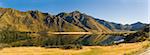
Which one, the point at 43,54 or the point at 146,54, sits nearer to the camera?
the point at 146,54

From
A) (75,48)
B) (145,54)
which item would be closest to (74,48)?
(75,48)

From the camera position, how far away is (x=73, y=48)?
8019 cm

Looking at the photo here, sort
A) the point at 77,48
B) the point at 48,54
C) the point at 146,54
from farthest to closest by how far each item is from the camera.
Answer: the point at 77,48
the point at 48,54
the point at 146,54

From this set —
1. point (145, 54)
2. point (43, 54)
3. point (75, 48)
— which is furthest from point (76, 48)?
point (145, 54)

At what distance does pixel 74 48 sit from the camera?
79812mm

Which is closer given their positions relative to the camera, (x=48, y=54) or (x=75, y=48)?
(x=48, y=54)

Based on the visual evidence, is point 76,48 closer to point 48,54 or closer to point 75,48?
point 75,48

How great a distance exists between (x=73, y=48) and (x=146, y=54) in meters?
47.7

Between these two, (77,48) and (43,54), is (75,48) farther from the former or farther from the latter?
(43,54)

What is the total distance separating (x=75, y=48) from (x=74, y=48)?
1.30ft

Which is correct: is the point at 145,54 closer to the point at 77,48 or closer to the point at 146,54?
the point at 146,54

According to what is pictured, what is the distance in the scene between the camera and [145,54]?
33219 millimetres

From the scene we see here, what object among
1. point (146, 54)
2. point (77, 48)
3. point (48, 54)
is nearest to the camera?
point (146, 54)

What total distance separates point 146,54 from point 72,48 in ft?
158
